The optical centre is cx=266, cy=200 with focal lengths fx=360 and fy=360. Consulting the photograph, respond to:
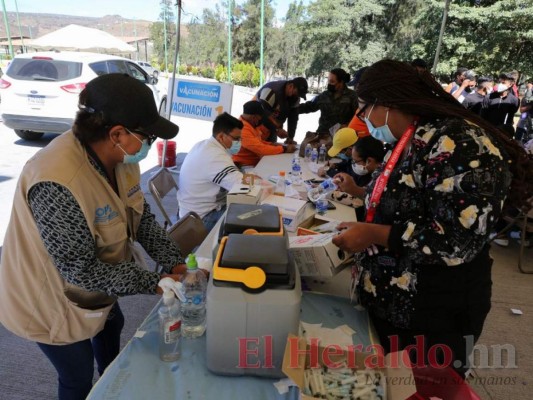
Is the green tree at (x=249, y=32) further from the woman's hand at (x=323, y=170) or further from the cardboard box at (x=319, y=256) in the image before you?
the cardboard box at (x=319, y=256)

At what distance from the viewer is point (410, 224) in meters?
1.11

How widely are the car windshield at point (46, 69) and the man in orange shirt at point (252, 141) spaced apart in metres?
3.88

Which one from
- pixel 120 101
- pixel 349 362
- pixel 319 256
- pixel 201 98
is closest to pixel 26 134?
pixel 201 98

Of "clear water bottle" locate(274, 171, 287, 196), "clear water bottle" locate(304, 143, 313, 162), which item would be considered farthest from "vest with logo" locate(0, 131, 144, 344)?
"clear water bottle" locate(304, 143, 313, 162)

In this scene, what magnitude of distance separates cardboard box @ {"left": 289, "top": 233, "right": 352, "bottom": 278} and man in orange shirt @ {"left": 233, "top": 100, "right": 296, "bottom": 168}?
2502mm

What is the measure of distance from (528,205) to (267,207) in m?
0.93

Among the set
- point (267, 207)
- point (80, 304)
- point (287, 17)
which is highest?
point (287, 17)

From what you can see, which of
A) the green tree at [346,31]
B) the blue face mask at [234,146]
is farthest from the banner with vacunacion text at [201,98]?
the green tree at [346,31]

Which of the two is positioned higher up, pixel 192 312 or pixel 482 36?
pixel 482 36

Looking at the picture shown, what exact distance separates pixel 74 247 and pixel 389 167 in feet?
3.38

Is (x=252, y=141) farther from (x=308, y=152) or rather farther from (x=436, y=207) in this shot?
(x=436, y=207)

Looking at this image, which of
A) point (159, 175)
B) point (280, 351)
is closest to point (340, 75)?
point (159, 175)

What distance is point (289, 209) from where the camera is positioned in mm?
2080

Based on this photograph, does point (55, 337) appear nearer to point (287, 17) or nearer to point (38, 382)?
point (38, 382)
